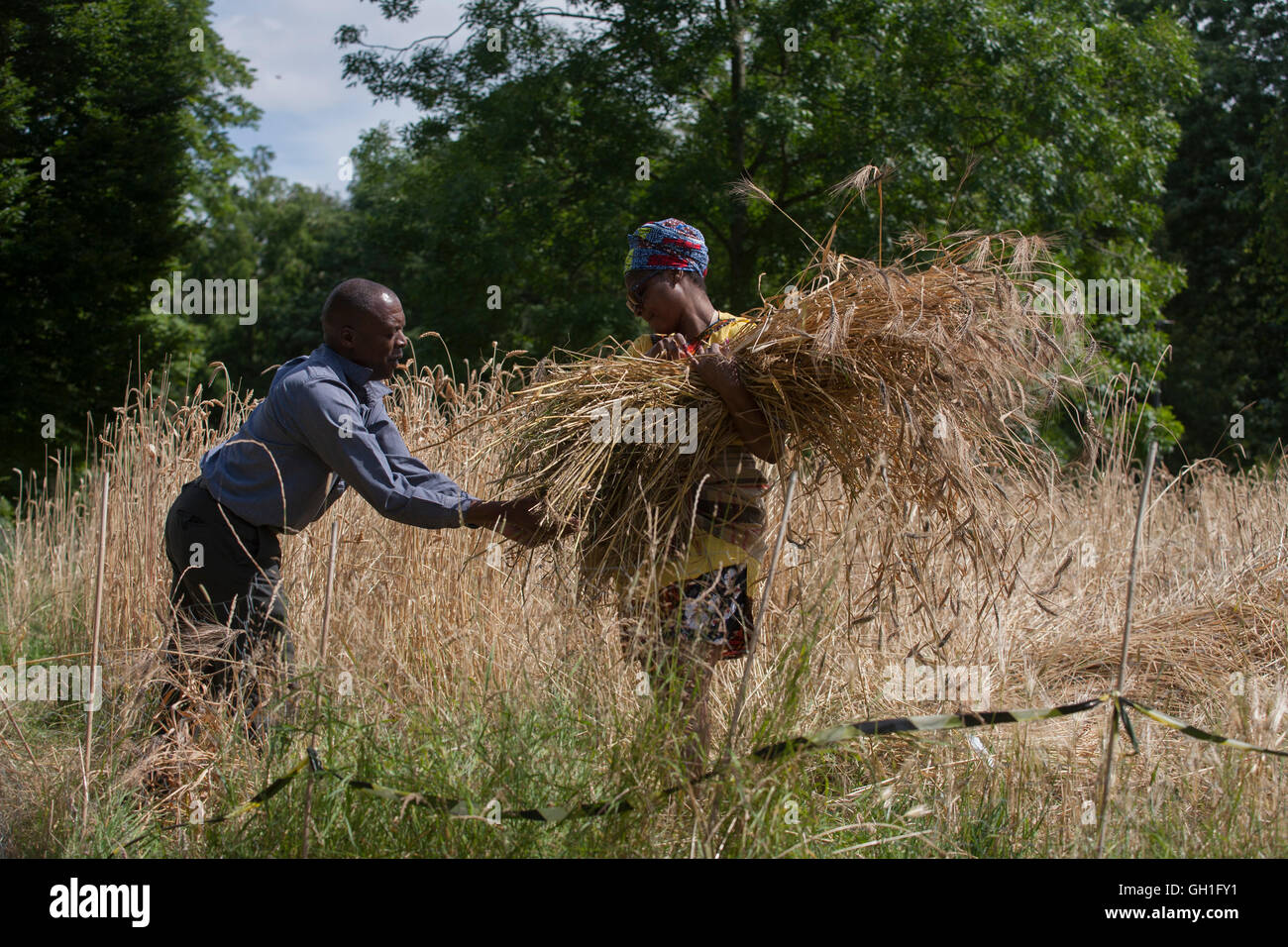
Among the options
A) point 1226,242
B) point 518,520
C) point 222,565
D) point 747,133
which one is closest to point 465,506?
point 518,520

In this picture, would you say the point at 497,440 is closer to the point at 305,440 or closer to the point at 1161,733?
the point at 305,440

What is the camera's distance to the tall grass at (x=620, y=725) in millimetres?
2266

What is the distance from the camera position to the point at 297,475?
2928mm

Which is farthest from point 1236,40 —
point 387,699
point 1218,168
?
point 387,699

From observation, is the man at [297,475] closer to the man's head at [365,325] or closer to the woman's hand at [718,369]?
the man's head at [365,325]

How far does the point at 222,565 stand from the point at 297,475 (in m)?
0.32

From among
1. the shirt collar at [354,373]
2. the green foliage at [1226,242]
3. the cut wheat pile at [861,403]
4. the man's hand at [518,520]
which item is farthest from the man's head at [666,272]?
the green foliage at [1226,242]

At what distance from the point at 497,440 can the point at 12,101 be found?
9.97 metres

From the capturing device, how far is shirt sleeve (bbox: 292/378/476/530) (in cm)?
277

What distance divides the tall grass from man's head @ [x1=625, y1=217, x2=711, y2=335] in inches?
22.0

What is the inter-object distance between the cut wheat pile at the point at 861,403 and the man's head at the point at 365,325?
2.03 ft

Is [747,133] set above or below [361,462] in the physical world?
above

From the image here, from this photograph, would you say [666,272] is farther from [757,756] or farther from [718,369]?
[757,756]
